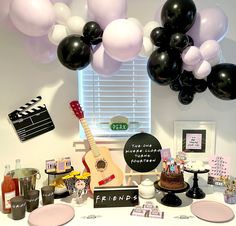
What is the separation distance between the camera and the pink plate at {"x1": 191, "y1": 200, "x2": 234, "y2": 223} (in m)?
1.52

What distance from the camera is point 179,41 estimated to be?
1.41 metres

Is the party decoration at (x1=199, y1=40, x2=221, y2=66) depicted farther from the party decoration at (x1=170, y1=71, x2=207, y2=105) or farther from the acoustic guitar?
the acoustic guitar

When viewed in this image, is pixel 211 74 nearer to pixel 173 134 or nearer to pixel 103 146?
pixel 173 134

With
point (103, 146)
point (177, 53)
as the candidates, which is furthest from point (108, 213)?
point (177, 53)

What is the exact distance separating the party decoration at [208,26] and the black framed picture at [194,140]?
67cm

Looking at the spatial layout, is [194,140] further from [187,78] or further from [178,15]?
[178,15]

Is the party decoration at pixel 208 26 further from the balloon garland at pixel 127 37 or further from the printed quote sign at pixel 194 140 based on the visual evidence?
the printed quote sign at pixel 194 140

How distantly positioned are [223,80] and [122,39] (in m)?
0.64

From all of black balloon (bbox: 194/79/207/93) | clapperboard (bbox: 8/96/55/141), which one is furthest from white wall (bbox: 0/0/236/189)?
black balloon (bbox: 194/79/207/93)

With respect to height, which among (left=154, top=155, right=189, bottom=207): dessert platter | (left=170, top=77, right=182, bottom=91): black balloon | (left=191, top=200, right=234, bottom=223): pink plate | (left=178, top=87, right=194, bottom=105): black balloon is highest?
(left=170, top=77, right=182, bottom=91): black balloon

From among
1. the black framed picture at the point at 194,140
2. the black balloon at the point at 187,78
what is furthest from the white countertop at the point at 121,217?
the black balloon at the point at 187,78

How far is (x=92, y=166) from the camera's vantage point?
181 centimetres

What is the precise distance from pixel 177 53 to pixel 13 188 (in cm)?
125

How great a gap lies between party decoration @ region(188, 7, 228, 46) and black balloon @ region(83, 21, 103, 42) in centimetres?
52
